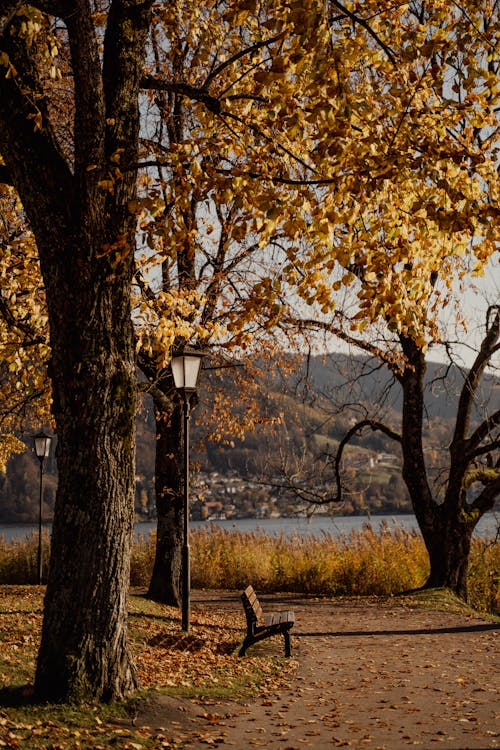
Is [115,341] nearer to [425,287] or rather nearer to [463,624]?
[425,287]

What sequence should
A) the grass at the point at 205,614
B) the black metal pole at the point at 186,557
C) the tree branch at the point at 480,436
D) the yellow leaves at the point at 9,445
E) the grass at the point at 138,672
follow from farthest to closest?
1. the yellow leaves at the point at 9,445
2. the tree branch at the point at 480,436
3. the black metal pole at the point at 186,557
4. the grass at the point at 205,614
5. the grass at the point at 138,672

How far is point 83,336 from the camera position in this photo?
233 inches

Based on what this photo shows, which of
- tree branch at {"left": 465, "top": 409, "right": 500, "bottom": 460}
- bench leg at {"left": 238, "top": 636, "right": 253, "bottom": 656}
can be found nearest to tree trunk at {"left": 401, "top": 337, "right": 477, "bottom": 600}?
tree branch at {"left": 465, "top": 409, "right": 500, "bottom": 460}

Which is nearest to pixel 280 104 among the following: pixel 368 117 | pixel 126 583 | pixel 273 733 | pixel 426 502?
pixel 368 117

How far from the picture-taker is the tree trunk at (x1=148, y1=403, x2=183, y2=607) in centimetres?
1236

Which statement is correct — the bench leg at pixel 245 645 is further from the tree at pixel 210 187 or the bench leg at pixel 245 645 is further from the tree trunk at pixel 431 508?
the tree trunk at pixel 431 508

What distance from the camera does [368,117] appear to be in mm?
6273

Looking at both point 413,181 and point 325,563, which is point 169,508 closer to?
point 325,563

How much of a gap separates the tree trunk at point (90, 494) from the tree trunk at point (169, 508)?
6269 millimetres

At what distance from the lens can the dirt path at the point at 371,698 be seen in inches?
226

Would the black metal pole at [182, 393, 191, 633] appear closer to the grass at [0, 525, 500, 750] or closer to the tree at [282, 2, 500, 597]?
the grass at [0, 525, 500, 750]

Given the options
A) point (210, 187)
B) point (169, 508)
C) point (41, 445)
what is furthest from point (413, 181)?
point (41, 445)

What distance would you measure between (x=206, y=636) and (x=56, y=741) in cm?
513

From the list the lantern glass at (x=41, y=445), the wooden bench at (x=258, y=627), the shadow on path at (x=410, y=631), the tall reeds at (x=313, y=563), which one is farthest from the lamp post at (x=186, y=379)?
the lantern glass at (x=41, y=445)
